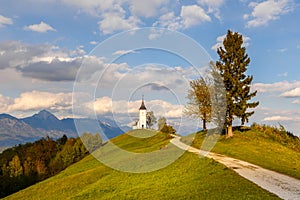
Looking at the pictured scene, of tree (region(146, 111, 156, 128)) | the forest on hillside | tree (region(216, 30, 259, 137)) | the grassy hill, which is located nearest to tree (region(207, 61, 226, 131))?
tree (region(216, 30, 259, 137))

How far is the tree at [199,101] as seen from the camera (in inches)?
2916

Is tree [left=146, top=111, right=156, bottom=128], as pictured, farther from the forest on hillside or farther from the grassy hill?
the grassy hill

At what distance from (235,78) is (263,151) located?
1919 centimetres

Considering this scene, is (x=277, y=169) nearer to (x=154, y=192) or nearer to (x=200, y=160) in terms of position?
(x=200, y=160)

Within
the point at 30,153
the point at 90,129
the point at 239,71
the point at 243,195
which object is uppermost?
the point at 239,71

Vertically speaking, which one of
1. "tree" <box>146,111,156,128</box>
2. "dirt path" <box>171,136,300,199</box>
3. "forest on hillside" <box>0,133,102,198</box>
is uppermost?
"tree" <box>146,111,156,128</box>

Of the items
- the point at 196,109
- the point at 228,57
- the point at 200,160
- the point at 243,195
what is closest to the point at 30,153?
the point at 196,109

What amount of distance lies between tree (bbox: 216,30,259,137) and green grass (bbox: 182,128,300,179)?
4.33m

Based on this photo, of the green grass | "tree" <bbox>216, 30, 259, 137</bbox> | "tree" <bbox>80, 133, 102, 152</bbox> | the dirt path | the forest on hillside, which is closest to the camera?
the dirt path

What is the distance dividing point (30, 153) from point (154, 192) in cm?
15450

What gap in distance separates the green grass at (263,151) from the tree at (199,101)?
9019mm

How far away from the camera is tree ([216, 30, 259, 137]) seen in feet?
205

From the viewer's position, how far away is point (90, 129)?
28.3 meters

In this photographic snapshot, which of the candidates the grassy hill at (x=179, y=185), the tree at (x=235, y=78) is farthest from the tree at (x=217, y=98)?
the grassy hill at (x=179, y=185)
